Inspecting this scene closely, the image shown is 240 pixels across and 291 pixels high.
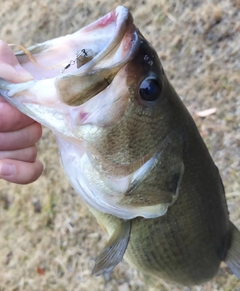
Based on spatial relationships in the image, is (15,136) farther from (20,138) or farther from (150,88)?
(150,88)

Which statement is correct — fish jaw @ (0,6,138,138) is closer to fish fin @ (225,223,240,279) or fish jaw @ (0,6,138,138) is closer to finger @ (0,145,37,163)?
finger @ (0,145,37,163)

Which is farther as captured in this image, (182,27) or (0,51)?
(182,27)

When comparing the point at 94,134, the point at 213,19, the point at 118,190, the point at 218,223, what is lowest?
the point at 213,19

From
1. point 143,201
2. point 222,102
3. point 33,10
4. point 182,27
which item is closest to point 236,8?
point 182,27

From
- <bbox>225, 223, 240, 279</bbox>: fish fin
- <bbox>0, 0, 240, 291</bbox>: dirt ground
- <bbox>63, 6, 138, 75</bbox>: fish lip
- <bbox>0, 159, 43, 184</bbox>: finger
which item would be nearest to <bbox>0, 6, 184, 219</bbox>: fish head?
<bbox>63, 6, 138, 75</bbox>: fish lip

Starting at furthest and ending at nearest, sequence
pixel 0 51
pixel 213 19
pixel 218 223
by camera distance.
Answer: pixel 213 19 → pixel 218 223 → pixel 0 51

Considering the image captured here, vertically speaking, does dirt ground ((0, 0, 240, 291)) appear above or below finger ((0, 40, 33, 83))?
below

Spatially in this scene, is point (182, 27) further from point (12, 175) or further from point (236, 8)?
point (12, 175)

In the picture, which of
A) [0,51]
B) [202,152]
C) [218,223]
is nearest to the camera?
[0,51]
